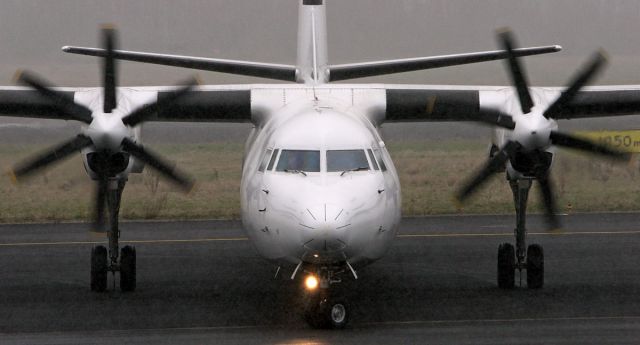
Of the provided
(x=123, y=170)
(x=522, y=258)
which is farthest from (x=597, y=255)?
(x=123, y=170)

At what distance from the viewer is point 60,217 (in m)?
35.8

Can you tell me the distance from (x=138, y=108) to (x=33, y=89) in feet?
7.08

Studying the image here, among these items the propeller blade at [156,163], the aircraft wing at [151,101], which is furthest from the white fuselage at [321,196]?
the aircraft wing at [151,101]

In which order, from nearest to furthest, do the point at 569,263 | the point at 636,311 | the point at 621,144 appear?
the point at 636,311, the point at 569,263, the point at 621,144

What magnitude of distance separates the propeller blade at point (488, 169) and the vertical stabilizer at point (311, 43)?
16.5 feet

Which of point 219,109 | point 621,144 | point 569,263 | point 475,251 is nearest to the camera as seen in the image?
point 219,109

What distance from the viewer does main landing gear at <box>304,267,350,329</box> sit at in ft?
53.5

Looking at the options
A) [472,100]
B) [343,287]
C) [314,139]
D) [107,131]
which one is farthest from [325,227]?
[472,100]

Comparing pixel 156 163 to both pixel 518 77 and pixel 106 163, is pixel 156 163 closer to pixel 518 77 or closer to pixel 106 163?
pixel 106 163

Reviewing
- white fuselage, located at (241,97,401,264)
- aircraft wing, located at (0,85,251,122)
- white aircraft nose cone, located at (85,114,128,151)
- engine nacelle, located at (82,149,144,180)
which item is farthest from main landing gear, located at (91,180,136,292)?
white fuselage, located at (241,97,401,264)

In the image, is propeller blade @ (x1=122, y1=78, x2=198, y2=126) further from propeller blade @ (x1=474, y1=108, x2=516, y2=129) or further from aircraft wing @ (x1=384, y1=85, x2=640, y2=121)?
propeller blade @ (x1=474, y1=108, x2=516, y2=129)

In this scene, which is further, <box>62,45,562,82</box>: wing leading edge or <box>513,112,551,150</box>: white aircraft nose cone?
<box>62,45,562,82</box>: wing leading edge

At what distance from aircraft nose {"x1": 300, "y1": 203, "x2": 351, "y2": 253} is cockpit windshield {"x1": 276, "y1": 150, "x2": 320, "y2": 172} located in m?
1.20

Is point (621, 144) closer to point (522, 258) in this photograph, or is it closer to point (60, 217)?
point (60, 217)
